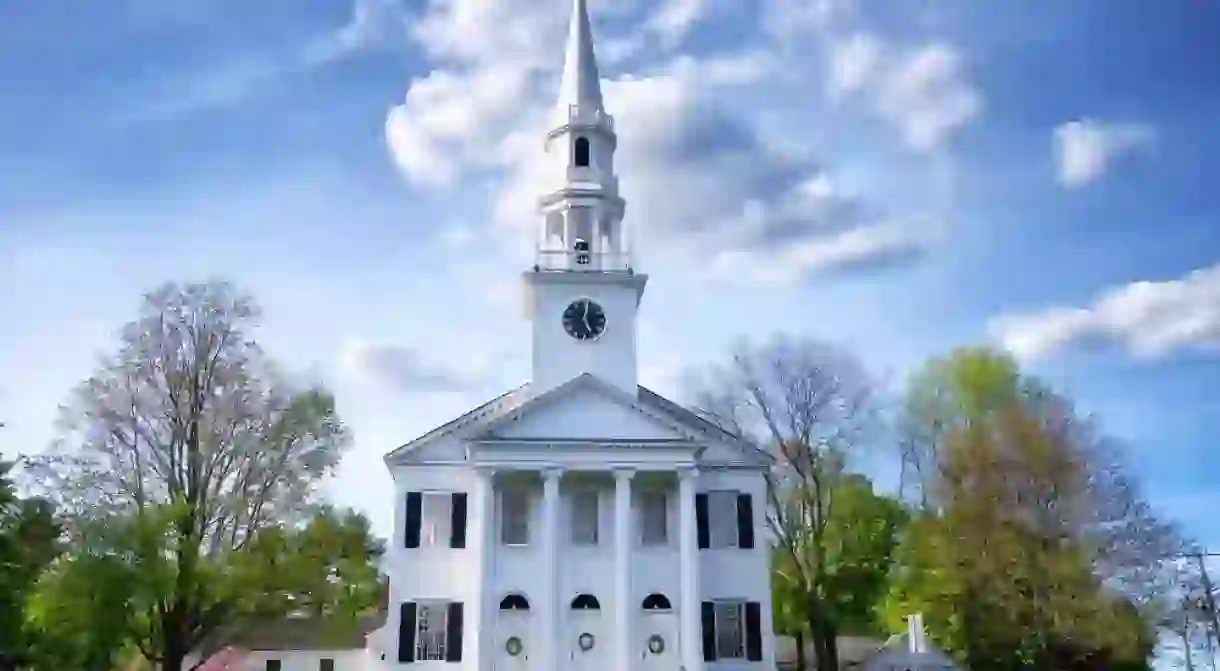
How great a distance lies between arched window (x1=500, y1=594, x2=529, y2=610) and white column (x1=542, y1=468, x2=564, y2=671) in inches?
33.4

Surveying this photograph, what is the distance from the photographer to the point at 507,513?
36.2 m

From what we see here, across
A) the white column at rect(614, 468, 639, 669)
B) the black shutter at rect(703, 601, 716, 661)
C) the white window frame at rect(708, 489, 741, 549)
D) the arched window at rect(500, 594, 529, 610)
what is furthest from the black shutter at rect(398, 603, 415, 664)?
the white window frame at rect(708, 489, 741, 549)

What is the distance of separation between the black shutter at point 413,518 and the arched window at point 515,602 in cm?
320

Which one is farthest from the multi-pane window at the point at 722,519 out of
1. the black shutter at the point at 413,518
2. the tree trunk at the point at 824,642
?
the black shutter at the point at 413,518

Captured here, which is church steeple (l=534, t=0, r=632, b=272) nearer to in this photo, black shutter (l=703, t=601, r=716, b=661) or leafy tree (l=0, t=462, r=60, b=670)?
black shutter (l=703, t=601, r=716, b=661)

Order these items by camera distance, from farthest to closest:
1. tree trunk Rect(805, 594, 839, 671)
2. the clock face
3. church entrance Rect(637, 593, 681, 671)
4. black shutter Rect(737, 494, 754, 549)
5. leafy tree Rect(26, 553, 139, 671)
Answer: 1. tree trunk Rect(805, 594, 839, 671)
2. the clock face
3. black shutter Rect(737, 494, 754, 549)
4. church entrance Rect(637, 593, 681, 671)
5. leafy tree Rect(26, 553, 139, 671)

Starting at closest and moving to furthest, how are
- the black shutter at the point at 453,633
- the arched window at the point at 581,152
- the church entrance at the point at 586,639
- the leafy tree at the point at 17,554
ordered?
the leafy tree at the point at 17,554 < the black shutter at the point at 453,633 < the church entrance at the point at 586,639 < the arched window at the point at 581,152

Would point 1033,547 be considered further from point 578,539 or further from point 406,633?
point 406,633

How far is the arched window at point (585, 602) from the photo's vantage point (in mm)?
35009

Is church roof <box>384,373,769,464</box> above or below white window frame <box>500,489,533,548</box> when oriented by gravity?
above

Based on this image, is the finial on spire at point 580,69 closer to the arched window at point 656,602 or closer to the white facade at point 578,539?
the white facade at point 578,539

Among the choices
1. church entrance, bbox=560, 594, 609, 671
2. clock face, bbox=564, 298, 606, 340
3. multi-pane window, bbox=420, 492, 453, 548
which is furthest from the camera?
clock face, bbox=564, 298, 606, 340

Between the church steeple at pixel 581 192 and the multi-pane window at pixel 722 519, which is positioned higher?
the church steeple at pixel 581 192

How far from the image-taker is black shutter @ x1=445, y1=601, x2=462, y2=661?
34062 mm
